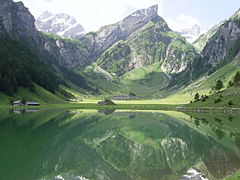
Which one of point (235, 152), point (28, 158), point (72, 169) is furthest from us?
point (235, 152)

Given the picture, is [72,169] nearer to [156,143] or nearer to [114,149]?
[114,149]

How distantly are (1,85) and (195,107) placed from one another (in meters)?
119

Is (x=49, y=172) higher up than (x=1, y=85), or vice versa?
(x=1, y=85)

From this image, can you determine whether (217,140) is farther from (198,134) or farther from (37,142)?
(37,142)

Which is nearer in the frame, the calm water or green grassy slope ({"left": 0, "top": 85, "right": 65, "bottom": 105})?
the calm water

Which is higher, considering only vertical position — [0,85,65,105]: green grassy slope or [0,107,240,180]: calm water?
[0,85,65,105]: green grassy slope

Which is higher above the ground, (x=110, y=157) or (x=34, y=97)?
(x=34, y=97)

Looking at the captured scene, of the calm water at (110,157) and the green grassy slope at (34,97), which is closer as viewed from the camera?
the calm water at (110,157)

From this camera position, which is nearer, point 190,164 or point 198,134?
point 190,164

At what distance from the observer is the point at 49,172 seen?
31703 millimetres

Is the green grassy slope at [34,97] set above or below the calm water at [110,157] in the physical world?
above

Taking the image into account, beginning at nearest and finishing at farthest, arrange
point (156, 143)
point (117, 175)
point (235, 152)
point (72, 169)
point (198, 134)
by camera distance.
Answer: point (117, 175) < point (72, 169) < point (235, 152) < point (156, 143) < point (198, 134)

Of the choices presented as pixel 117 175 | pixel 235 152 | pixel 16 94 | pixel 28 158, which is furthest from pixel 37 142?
pixel 16 94

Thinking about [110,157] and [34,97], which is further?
[34,97]
